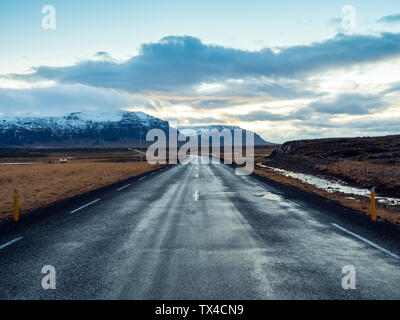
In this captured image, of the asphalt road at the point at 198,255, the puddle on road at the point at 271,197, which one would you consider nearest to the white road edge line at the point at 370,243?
the asphalt road at the point at 198,255

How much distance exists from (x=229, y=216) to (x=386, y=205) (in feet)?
24.6

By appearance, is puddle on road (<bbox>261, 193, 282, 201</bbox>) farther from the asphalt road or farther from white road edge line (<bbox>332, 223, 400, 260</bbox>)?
white road edge line (<bbox>332, 223, 400, 260</bbox>)

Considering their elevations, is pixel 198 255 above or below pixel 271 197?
above

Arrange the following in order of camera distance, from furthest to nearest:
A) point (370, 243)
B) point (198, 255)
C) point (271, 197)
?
1. point (271, 197)
2. point (370, 243)
3. point (198, 255)

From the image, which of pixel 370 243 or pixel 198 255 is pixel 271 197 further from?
pixel 198 255

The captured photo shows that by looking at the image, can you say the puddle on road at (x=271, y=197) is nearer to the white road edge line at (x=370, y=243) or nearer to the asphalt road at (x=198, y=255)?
the asphalt road at (x=198, y=255)

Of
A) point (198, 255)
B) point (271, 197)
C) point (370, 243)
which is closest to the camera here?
point (198, 255)

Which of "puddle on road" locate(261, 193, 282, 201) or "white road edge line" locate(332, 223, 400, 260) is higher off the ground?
"white road edge line" locate(332, 223, 400, 260)

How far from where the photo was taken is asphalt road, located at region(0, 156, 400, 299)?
15.4ft

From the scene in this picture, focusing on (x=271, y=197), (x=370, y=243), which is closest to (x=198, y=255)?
(x=370, y=243)

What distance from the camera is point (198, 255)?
6352mm

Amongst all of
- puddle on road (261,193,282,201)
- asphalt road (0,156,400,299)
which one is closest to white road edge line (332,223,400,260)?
asphalt road (0,156,400,299)

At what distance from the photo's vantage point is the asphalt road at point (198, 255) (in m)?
4.71
